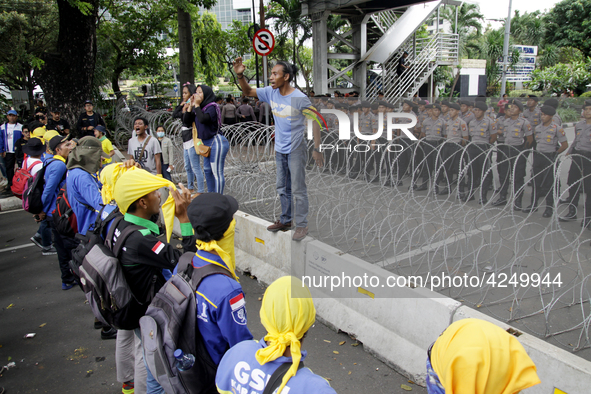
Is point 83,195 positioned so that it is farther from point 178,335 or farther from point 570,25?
point 570,25

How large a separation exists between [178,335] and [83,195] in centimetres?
287

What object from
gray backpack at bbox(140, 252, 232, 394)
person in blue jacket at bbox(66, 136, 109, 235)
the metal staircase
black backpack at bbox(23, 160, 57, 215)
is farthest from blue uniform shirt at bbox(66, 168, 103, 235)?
the metal staircase

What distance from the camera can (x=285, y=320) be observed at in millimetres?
1708

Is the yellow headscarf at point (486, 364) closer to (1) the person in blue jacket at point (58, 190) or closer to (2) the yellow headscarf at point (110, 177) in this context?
(2) the yellow headscarf at point (110, 177)

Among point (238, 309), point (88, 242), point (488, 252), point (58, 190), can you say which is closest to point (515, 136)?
point (488, 252)

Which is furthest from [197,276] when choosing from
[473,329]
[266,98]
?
[266,98]

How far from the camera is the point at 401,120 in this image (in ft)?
26.2

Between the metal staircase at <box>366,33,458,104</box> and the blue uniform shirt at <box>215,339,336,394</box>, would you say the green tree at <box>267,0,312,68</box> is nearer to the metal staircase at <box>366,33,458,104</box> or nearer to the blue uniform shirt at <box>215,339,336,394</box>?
the metal staircase at <box>366,33,458,104</box>

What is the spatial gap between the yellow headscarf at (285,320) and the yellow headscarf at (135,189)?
1360 millimetres

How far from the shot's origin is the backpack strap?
5.39ft

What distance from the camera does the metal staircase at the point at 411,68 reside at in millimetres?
18766

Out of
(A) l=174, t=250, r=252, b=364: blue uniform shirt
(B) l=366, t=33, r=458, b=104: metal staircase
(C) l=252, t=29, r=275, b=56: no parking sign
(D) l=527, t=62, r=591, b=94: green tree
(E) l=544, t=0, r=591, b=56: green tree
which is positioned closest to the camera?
(A) l=174, t=250, r=252, b=364: blue uniform shirt

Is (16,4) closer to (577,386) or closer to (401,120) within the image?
(401,120)

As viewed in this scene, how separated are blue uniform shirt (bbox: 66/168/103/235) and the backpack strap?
328 centimetres
